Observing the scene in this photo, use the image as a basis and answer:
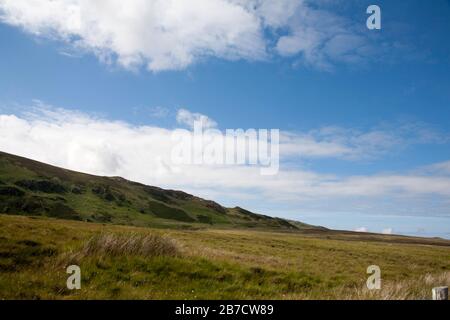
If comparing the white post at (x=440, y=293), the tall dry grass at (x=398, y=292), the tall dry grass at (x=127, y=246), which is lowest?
the tall dry grass at (x=398, y=292)

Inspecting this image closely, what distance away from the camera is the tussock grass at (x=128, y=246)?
17797 mm

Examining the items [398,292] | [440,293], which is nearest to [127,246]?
[398,292]

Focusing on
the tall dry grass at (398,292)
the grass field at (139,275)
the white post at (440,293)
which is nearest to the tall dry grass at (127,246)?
the grass field at (139,275)

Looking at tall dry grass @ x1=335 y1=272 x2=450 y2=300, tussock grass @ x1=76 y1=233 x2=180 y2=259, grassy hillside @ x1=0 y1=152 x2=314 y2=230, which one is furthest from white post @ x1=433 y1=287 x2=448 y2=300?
grassy hillside @ x1=0 y1=152 x2=314 y2=230

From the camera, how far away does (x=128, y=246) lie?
18.6m

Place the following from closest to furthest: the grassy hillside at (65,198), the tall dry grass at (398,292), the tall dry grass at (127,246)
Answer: the tall dry grass at (398,292) → the tall dry grass at (127,246) → the grassy hillside at (65,198)

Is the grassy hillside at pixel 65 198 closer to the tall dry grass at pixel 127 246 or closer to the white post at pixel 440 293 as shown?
the tall dry grass at pixel 127 246

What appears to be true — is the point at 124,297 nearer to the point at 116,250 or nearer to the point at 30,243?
the point at 116,250

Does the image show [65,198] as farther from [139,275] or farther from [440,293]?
[440,293]
